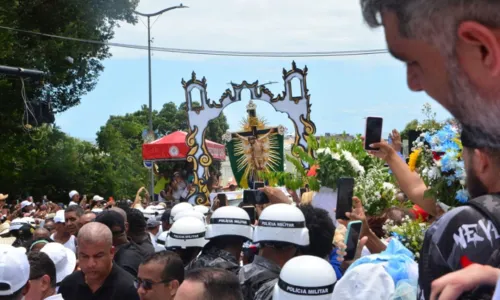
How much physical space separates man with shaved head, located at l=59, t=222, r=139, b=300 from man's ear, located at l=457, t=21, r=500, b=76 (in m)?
4.43

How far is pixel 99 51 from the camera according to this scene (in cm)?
3105

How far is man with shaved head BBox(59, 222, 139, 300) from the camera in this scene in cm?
513

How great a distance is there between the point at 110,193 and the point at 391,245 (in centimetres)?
2839

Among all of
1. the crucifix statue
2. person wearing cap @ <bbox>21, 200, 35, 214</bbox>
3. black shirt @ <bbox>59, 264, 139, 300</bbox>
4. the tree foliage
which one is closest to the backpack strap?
black shirt @ <bbox>59, 264, 139, 300</bbox>

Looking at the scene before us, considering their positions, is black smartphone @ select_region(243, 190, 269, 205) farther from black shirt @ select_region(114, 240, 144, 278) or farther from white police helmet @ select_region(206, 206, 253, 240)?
white police helmet @ select_region(206, 206, 253, 240)

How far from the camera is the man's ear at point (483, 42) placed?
99 cm

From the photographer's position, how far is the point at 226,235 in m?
5.26

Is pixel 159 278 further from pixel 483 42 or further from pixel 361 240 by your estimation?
pixel 483 42

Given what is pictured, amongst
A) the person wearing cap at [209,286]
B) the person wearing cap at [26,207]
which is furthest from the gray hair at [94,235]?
the person wearing cap at [26,207]

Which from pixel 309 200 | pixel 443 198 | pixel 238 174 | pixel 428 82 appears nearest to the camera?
pixel 428 82

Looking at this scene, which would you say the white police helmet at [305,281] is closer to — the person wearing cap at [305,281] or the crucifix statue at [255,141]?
the person wearing cap at [305,281]

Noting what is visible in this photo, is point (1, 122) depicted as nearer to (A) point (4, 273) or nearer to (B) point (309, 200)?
(B) point (309, 200)

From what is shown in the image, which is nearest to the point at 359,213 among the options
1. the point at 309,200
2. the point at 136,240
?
the point at 309,200

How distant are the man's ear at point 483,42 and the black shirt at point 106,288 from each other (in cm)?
443
